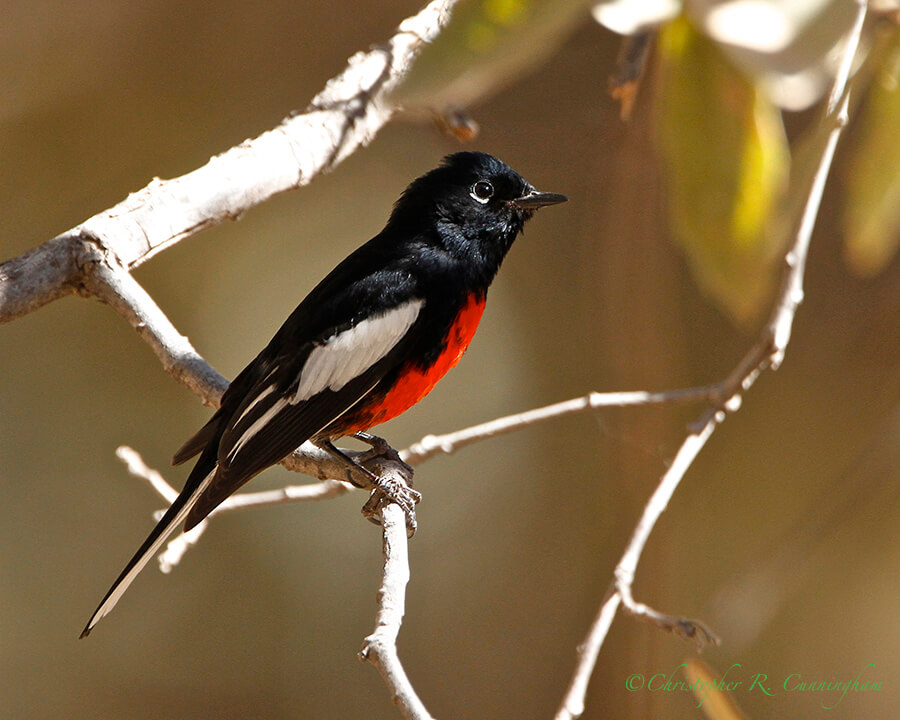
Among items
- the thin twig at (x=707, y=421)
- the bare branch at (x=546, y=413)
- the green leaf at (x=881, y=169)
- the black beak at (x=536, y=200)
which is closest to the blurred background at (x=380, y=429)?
the black beak at (x=536, y=200)

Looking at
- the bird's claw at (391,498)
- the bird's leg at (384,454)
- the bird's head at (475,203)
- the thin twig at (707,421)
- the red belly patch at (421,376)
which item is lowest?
the thin twig at (707,421)

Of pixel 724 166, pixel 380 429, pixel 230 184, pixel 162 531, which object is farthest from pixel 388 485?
pixel 380 429

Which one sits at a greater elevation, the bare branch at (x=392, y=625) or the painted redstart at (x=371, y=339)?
the painted redstart at (x=371, y=339)

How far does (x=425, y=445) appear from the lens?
222 cm

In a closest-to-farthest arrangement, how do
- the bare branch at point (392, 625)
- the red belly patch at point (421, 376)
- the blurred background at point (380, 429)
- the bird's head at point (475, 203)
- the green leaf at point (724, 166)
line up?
the bare branch at point (392, 625) → the green leaf at point (724, 166) → the red belly patch at point (421, 376) → the bird's head at point (475, 203) → the blurred background at point (380, 429)

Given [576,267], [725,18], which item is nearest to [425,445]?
[725,18]

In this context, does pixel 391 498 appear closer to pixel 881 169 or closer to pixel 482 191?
pixel 482 191

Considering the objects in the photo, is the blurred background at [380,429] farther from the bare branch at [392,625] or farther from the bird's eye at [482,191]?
the bare branch at [392,625]

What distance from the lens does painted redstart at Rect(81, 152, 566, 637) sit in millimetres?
2199

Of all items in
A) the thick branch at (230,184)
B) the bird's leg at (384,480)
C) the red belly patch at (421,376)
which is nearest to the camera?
the thick branch at (230,184)

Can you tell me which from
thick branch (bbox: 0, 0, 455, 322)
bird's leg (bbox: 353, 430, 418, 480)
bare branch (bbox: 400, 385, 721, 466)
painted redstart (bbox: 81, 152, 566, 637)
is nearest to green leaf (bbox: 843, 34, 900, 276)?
bare branch (bbox: 400, 385, 721, 466)

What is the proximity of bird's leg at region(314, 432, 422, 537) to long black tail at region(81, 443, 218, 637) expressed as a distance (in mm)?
Result: 316

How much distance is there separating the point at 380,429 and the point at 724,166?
9.88ft

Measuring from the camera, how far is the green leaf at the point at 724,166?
5.60 ft
